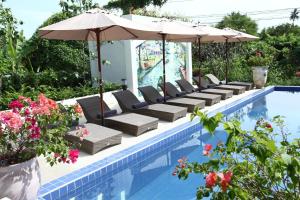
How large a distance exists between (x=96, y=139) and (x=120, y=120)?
1.60m

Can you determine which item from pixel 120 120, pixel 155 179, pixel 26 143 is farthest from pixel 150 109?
pixel 26 143

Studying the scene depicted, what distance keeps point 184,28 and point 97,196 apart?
6.72 metres

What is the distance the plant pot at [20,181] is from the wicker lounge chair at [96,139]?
2462 mm

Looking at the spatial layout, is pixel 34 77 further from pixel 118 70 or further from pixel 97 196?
pixel 97 196

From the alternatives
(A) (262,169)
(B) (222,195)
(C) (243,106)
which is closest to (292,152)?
(A) (262,169)

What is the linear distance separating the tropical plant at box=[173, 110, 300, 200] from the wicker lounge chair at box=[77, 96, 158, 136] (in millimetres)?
5285

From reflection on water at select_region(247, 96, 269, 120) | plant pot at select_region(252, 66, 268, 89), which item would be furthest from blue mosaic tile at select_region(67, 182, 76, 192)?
plant pot at select_region(252, 66, 268, 89)

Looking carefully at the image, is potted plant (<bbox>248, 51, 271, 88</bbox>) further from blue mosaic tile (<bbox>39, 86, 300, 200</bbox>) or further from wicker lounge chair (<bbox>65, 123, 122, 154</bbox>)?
wicker lounge chair (<bbox>65, 123, 122, 154</bbox>)

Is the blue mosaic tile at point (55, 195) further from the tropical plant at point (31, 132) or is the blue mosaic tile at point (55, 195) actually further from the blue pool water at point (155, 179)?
the tropical plant at point (31, 132)

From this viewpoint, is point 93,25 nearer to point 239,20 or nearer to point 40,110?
point 40,110

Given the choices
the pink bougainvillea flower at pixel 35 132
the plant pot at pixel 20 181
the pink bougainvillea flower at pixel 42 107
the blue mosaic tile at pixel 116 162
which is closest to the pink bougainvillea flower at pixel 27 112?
the pink bougainvillea flower at pixel 42 107

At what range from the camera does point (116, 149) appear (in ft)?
23.2

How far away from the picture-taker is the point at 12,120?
3.77 metres

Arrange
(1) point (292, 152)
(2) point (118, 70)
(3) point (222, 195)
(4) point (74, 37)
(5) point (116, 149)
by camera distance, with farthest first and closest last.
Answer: (2) point (118, 70), (4) point (74, 37), (5) point (116, 149), (1) point (292, 152), (3) point (222, 195)
